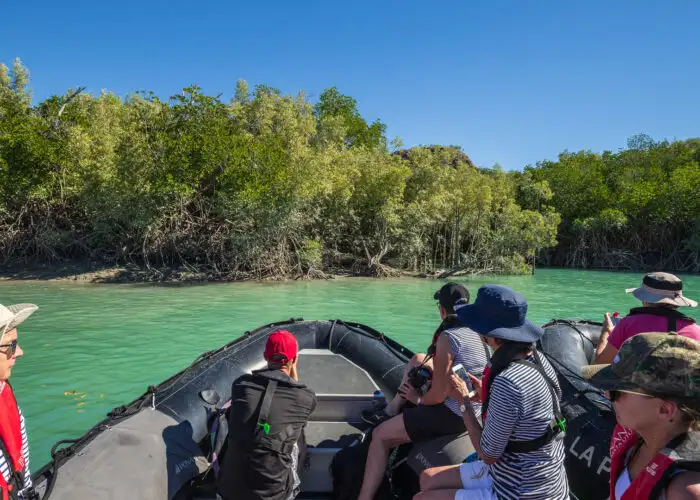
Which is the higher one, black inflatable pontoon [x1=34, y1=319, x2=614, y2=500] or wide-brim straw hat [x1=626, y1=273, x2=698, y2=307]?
wide-brim straw hat [x1=626, y1=273, x2=698, y2=307]

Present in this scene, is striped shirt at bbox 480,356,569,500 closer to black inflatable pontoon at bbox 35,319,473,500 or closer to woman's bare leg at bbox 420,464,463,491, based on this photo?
woman's bare leg at bbox 420,464,463,491

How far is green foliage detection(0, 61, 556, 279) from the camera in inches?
616

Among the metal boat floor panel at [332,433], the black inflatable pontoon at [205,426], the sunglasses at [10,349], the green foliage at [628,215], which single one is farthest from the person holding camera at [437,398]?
the green foliage at [628,215]

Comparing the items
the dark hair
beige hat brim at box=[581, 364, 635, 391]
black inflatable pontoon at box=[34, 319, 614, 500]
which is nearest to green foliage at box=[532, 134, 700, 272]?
black inflatable pontoon at box=[34, 319, 614, 500]

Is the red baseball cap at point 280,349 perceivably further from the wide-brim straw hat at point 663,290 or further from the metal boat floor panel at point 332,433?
the wide-brim straw hat at point 663,290

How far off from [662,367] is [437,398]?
152 centimetres

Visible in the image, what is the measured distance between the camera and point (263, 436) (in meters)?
2.38

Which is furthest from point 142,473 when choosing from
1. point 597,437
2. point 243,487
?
point 597,437

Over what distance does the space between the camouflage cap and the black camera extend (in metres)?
1.66

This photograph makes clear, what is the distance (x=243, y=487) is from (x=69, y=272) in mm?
17155

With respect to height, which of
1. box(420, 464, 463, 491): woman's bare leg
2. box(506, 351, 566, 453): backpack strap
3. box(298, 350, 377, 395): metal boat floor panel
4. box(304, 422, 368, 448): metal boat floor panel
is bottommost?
box(304, 422, 368, 448): metal boat floor panel

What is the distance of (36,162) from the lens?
16.0 m

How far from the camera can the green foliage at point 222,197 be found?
15656 millimetres

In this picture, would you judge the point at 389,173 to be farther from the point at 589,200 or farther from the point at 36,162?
the point at 589,200
